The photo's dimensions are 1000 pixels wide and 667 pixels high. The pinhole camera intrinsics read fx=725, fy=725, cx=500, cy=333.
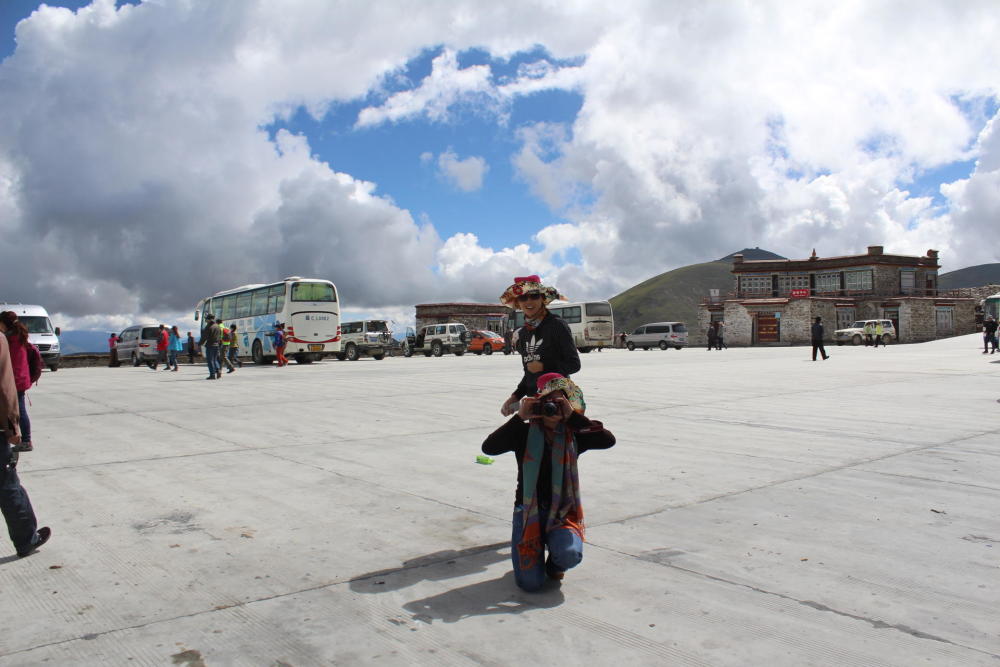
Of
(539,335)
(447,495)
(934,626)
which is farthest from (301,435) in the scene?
(934,626)

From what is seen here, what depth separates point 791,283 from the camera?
203 feet

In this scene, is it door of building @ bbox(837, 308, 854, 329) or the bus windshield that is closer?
the bus windshield

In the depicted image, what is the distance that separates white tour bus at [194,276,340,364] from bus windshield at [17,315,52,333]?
287 inches

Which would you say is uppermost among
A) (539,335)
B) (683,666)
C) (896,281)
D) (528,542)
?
(896,281)

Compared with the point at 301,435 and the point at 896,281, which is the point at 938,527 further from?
the point at 896,281

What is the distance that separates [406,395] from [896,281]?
A: 5731cm

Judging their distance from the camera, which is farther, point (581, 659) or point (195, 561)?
point (195, 561)

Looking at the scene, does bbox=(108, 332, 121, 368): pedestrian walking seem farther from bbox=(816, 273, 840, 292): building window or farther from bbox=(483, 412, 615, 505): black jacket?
bbox=(816, 273, 840, 292): building window

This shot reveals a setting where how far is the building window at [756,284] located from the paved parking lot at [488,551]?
56.6m

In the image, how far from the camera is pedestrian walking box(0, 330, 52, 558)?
389 cm

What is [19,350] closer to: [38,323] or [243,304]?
[38,323]

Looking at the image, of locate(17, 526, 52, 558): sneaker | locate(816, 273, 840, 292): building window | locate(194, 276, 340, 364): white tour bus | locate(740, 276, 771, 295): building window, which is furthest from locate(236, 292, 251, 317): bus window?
locate(816, 273, 840, 292): building window

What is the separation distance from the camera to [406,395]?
42.8ft

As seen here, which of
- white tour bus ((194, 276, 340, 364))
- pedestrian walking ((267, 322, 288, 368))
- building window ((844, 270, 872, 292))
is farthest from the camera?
building window ((844, 270, 872, 292))
